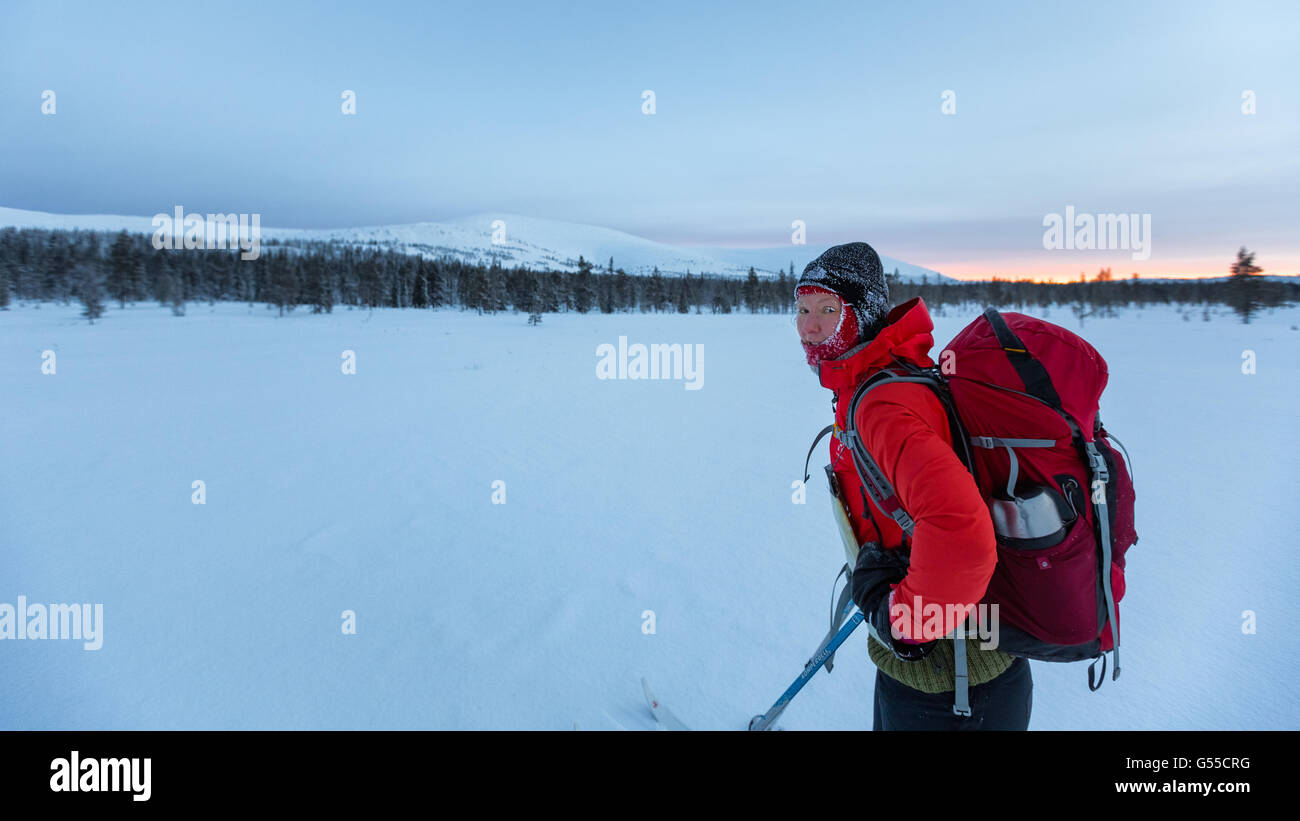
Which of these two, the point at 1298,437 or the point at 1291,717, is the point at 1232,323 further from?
the point at 1291,717

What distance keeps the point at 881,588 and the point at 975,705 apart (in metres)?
0.46

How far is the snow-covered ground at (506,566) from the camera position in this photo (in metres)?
2.84

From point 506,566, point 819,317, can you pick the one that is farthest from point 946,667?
point 506,566

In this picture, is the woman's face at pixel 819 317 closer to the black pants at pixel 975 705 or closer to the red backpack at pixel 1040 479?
the red backpack at pixel 1040 479

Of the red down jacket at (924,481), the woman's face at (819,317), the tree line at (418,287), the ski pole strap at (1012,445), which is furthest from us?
the tree line at (418,287)

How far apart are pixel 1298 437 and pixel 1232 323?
85.8 ft

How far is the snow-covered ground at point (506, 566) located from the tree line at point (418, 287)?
27.3 meters

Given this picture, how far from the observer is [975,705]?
1640mm

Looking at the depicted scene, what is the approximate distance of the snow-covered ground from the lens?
2.84 m

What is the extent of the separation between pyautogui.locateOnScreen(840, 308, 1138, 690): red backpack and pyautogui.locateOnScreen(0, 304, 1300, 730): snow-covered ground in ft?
5.45

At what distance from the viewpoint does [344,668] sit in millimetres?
3051

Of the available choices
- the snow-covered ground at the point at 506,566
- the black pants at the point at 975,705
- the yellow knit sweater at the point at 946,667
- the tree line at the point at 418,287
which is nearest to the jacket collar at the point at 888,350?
the yellow knit sweater at the point at 946,667

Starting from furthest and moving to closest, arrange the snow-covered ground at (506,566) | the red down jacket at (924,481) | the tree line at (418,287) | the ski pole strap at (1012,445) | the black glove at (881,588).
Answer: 1. the tree line at (418,287)
2. the snow-covered ground at (506,566)
3. the black glove at (881,588)
4. the ski pole strap at (1012,445)
5. the red down jacket at (924,481)
